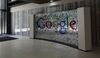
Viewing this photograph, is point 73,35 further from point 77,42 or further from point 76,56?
point 76,56

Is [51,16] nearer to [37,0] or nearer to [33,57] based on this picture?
[37,0]

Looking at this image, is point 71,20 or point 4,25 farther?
point 4,25

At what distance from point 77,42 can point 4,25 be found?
1036 centimetres

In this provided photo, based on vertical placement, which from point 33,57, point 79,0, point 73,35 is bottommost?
point 33,57

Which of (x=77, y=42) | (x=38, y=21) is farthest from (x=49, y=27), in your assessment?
(x=77, y=42)

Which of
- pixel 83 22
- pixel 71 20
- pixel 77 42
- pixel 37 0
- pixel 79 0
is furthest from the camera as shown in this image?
pixel 37 0

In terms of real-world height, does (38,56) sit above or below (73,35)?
below

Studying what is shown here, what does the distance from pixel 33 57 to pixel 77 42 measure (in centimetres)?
262

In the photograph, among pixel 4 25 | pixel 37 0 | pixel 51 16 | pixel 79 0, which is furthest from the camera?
pixel 4 25

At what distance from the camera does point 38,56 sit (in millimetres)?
5246

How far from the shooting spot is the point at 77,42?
6836mm

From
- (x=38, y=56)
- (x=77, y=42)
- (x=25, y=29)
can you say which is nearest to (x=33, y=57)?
(x=38, y=56)

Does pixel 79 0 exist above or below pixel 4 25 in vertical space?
above

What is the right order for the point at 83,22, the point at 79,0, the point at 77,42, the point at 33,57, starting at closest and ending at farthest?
the point at 33,57
the point at 83,22
the point at 77,42
the point at 79,0
